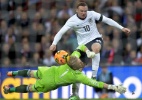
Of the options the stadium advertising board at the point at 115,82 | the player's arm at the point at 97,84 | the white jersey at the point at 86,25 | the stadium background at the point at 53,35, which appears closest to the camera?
the player's arm at the point at 97,84

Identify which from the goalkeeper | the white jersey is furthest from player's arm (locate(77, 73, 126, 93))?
the white jersey

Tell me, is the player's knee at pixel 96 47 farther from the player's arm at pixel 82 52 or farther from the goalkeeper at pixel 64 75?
the goalkeeper at pixel 64 75

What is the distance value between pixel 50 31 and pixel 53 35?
0.22m

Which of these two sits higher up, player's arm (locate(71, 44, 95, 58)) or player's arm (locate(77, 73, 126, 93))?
player's arm (locate(71, 44, 95, 58))

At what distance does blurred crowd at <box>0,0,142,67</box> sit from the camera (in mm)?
17984

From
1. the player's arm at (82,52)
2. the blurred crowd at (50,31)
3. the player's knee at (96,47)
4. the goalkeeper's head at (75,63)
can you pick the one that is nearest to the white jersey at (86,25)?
the player's knee at (96,47)

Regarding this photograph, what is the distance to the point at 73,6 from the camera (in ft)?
63.2

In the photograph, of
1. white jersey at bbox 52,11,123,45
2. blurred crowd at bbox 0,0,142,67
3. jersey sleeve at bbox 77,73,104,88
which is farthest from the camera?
blurred crowd at bbox 0,0,142,67

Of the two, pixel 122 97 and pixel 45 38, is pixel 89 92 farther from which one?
pixel 45 38

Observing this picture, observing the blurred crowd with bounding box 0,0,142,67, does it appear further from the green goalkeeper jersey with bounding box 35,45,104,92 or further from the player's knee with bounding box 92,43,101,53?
the green goalkeeper jersey with bounding box 35,45,104,92

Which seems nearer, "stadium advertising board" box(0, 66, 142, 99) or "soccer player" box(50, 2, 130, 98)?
"soccer player" box(50, 2, 130, 98)

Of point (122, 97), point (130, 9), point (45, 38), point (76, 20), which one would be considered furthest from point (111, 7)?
point (76, 20)

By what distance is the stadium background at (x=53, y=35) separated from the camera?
A: 17.1 m

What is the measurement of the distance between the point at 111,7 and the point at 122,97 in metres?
3.37
